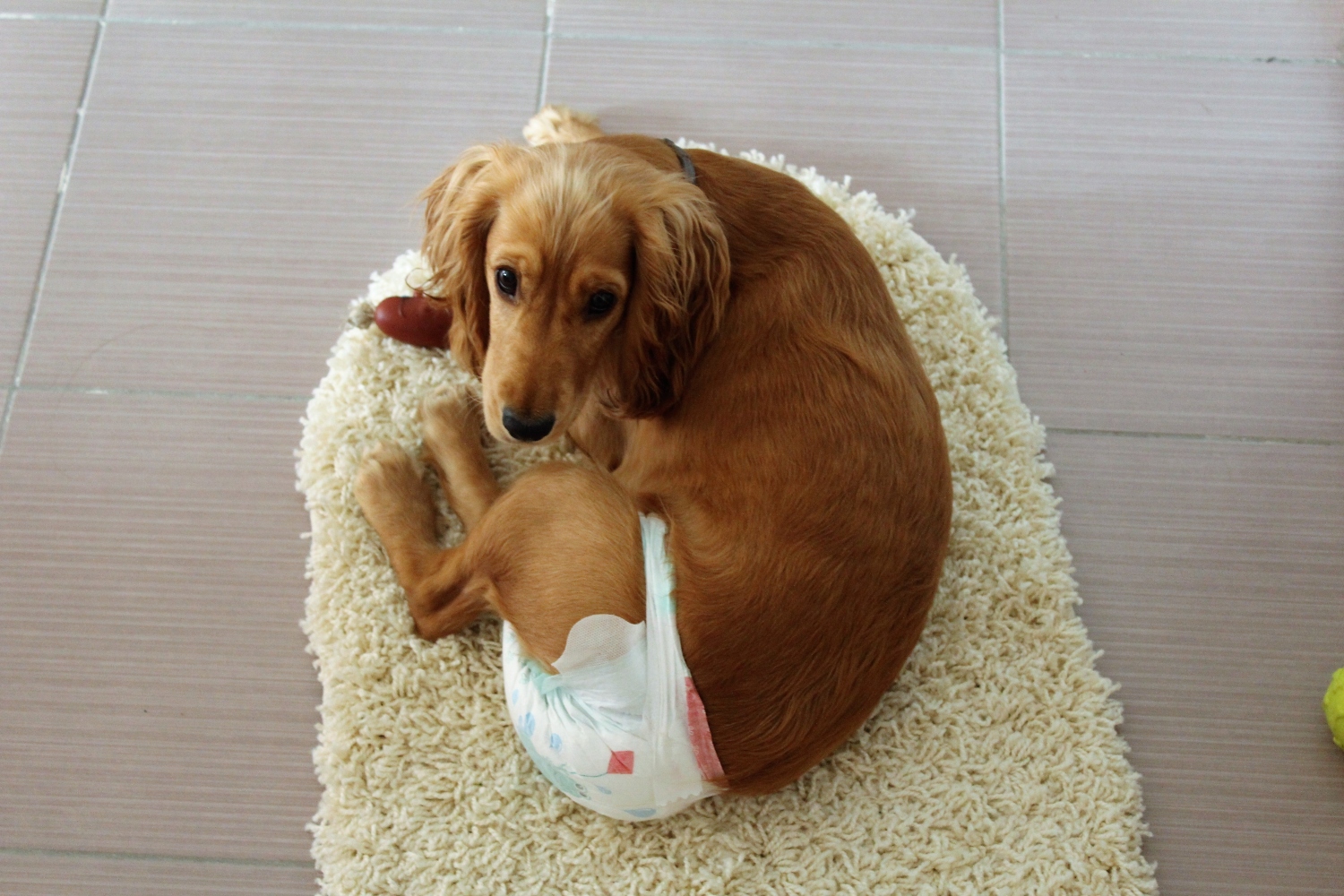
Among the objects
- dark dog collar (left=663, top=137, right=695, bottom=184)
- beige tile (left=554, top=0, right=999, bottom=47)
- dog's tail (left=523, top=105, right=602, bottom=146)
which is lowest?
dog's tail (left=523, top=105, right=602, bottom=146)

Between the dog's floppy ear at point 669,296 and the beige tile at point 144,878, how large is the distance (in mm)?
1167

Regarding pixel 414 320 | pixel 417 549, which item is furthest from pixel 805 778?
pixel 414 320

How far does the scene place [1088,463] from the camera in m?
2.57

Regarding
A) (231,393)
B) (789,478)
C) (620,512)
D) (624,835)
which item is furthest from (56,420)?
(789,478)

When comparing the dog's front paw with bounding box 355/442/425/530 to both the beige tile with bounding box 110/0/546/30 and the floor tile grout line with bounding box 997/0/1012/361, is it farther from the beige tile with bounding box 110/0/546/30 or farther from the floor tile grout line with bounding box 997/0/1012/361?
the floor tile grout line with bounding box 997/0/1012/361

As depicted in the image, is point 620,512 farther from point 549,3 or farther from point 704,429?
point 549,3

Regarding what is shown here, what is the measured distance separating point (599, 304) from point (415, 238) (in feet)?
3.34

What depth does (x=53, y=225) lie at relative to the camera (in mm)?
2719

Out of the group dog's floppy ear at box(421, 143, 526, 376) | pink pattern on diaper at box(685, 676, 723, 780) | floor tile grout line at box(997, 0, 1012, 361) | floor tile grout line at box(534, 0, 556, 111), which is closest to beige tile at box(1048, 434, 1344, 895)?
floor tile grout line at box(997, 0, 1012, 361)

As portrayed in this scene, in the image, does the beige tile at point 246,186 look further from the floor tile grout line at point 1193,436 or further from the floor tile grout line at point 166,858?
the floor tile grout line at point 1193,436

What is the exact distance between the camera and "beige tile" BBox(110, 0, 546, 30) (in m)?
2.91

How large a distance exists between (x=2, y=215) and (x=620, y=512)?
1.82m

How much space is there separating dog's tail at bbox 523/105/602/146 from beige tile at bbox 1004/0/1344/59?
3.79ft

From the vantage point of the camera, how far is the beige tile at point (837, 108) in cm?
279
